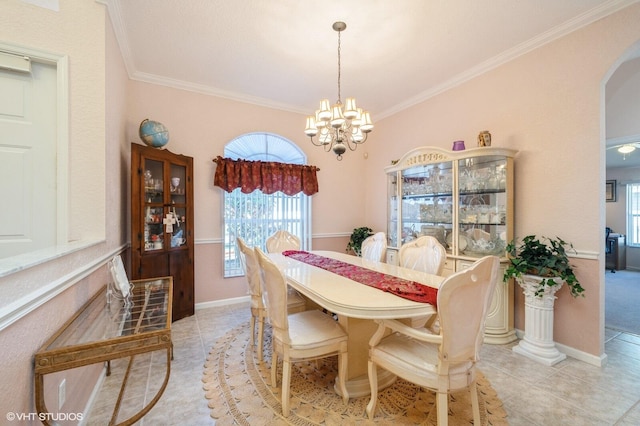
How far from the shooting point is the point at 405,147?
429 centimetres

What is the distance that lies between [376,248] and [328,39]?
2240 millimetres

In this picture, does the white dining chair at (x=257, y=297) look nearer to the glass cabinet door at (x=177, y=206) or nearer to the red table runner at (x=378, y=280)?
the red table runner at (x=378, y=280)

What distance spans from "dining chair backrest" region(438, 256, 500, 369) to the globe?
326cm

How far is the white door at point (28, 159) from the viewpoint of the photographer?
179cm

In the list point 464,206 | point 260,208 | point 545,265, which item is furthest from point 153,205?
point 545,265

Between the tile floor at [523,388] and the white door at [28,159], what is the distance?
4.09 ft

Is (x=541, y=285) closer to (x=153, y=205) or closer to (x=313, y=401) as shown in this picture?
(x=313, y=401)

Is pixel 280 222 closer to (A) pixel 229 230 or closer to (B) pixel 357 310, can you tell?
(A) pixel 229 230

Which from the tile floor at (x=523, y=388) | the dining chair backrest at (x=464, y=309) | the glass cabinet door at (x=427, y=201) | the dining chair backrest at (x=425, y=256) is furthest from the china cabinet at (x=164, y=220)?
the dining chair backrest at (x=464, y=309)

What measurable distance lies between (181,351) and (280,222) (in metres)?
2.28

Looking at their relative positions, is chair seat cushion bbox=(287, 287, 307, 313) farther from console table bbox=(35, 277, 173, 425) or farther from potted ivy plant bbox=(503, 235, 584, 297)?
potted ivy plant bbox=(503, 235, 584, 297)

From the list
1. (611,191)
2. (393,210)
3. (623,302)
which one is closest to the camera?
(623,302)

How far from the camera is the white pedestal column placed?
242 cm

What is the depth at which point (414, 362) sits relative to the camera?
1.51 m
